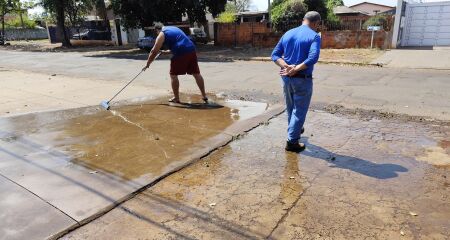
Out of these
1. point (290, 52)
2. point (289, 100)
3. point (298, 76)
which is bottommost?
point (289, 100)

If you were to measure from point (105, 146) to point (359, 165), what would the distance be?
3164 millimetres

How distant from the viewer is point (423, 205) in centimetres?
314

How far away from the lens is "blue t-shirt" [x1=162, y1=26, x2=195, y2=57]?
665 cm

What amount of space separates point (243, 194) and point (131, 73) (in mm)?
9533

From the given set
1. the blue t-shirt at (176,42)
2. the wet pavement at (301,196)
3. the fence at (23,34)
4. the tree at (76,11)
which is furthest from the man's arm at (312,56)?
the fence at (23,34)

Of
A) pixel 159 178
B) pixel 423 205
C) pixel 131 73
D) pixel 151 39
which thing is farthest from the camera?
pixel 151 39

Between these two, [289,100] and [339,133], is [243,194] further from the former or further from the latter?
[339,133]

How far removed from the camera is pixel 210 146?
4598 millimetres

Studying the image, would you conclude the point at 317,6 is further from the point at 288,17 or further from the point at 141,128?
the point at 141,128

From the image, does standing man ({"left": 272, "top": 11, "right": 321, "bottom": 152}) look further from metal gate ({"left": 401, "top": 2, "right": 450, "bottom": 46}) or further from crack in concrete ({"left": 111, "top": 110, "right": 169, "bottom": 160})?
metal gate ({"left": 401, "top": 2, "right": 450, "bottom": 46})

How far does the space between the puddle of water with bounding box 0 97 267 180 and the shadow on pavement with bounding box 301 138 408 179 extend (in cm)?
153

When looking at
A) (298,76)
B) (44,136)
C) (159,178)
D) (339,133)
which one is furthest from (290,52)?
(44,136)

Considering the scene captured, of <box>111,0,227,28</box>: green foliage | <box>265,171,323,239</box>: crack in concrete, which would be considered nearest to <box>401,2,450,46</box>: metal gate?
<box>111,0,227,28</box>: green foliage

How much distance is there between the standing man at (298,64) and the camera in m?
4.05
